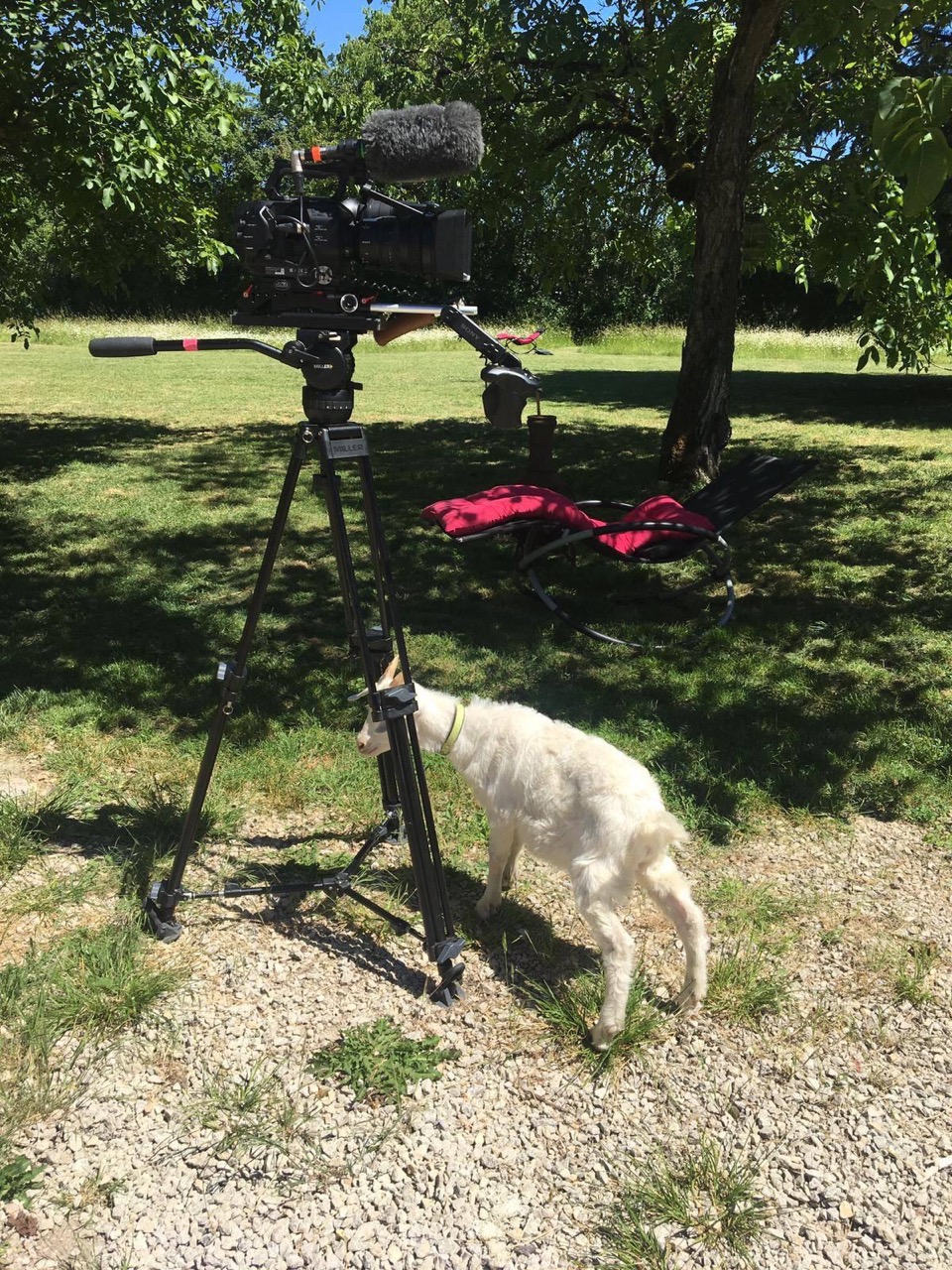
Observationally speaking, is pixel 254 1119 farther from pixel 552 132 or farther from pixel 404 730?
pixel 552 132

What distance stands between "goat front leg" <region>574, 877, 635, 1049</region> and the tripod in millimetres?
461

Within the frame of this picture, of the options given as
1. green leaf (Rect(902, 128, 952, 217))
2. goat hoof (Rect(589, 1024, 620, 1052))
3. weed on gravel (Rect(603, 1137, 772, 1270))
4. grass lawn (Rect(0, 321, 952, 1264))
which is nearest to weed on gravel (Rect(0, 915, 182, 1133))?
grass lawn (Rect(0, 321, 952, 1264))

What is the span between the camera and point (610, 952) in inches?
108

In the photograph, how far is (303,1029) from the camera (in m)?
2.88

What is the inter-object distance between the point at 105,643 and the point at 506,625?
2526mm

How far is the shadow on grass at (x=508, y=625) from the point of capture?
4750 mm

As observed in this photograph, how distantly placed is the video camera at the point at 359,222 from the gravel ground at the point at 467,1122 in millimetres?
2085

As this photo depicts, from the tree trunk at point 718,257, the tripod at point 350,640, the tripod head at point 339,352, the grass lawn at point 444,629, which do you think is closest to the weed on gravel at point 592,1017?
the tripod at point 350,640

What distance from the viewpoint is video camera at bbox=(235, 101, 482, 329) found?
8.13ft

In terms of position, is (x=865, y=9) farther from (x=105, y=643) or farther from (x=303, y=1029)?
(x=105, y=643)

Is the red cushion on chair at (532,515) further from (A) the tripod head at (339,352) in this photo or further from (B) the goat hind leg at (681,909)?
(B) the goat hind leg at (681,909)

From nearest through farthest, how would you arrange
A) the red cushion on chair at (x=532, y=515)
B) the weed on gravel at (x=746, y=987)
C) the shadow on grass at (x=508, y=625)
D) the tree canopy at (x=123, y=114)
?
the weed on gravel at (x=746, y=987)
the shadow on grass at (x=508, y=625)
the red cushion on chair at (x=532, y=515)
the tree canopy at (x=123, y=114)

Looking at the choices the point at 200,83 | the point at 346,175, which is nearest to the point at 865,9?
the point at 346,175

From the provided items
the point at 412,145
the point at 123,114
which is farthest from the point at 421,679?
the point at 123,114
